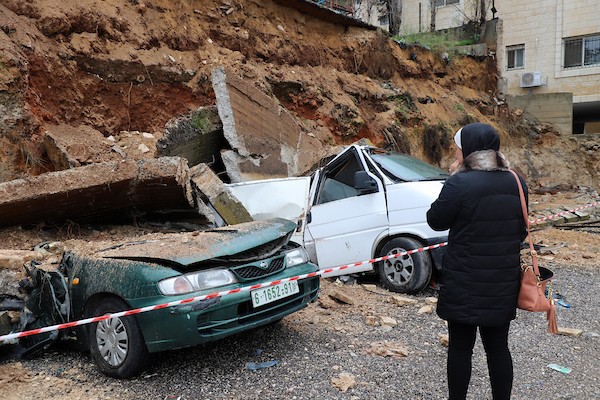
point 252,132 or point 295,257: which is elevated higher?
point 252,132

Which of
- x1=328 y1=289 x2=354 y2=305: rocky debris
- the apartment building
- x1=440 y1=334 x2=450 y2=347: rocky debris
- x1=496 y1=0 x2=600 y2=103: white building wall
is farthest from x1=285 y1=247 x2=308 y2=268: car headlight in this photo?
x1=496 y1=0 x2=600 y2=103: white building wall

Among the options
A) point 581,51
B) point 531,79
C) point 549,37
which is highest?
point 549,37

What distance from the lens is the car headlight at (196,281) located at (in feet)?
11.4

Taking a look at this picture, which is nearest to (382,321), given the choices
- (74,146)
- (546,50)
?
(74,146)

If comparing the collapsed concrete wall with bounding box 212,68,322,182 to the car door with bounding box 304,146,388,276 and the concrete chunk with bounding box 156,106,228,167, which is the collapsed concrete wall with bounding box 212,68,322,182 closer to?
the concrete chunk with bounding box 156,106,228,167

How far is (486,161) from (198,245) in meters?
2.20

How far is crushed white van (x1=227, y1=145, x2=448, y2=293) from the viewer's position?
5777 millimetres

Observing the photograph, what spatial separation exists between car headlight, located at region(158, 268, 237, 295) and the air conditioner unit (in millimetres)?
22621

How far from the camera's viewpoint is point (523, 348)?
4203mm

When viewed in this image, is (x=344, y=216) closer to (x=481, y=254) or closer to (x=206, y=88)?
(x=481, y=254)

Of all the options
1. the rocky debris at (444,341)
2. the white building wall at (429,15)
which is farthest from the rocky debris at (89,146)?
the white building wall at (429,15)

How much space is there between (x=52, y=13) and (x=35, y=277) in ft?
22.4

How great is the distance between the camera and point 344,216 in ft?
20.7

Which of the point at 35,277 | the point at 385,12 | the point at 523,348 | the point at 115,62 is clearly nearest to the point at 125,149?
the point at 115,62
